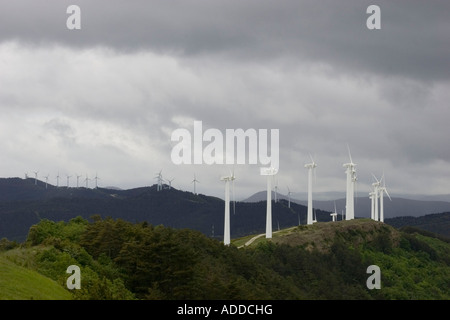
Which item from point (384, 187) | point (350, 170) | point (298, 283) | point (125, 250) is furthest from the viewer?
point (384, 187)

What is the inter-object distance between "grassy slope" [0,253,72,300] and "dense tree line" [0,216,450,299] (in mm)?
1785

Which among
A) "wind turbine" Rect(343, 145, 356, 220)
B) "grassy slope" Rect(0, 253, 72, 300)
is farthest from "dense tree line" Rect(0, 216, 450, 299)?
"wind turbine" Rect(343, 145, 356, 220)

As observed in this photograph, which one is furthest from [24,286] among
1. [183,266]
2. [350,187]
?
[350,187]

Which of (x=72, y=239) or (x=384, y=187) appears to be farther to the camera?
(x=384, y=187)

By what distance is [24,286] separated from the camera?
4872 cm

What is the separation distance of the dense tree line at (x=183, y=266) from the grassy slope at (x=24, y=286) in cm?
179

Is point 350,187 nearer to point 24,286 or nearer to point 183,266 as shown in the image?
point 183,266

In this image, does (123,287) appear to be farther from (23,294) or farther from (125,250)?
(23,294)

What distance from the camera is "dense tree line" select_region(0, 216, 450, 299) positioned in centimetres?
6334

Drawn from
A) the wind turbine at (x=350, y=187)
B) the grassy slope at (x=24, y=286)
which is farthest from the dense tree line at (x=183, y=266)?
the wind turbine at (x=350, y=187)

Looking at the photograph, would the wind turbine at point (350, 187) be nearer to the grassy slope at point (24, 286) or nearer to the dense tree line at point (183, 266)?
the dense tree line at point (183, 266)
